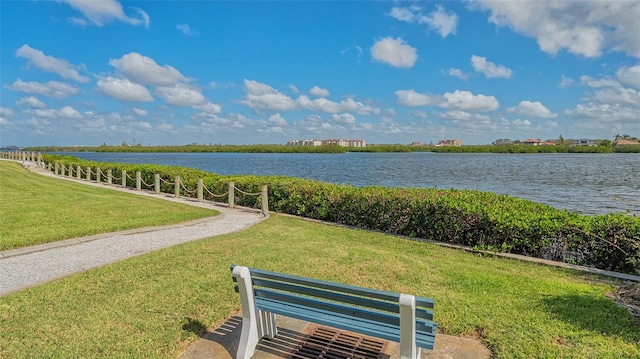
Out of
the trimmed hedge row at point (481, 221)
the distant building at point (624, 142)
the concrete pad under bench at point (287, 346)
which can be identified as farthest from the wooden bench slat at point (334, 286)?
the distant building at point (624, 142)

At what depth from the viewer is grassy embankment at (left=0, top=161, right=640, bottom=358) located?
367 centimetres

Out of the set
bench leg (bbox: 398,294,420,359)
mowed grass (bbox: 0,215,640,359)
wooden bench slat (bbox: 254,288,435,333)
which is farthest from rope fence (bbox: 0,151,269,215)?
bench leg (bbox: 398,294,420,359)

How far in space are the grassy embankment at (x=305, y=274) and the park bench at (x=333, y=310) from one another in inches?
30.9

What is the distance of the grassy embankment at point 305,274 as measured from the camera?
367cm

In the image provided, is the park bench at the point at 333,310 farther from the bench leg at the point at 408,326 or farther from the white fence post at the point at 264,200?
the white fence post at the point at 264,200

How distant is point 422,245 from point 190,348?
5.82 meters

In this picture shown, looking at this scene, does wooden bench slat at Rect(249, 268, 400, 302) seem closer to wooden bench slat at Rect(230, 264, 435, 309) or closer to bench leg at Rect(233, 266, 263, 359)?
wooden bench slat at Rect(230, 264, 435, 309)

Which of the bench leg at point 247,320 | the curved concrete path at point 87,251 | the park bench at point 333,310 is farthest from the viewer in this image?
the curved concrete path at point 87,251

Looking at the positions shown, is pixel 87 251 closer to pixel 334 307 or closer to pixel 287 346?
pixel 287 346

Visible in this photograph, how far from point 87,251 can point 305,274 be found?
4.37 m

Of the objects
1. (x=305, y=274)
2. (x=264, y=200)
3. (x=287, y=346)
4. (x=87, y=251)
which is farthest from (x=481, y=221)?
(x=87, y=251)

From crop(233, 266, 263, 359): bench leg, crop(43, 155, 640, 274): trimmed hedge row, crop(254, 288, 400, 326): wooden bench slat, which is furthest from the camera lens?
crop(43, 155, 640, 274): trimmed hedge row

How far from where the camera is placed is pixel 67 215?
405 inches

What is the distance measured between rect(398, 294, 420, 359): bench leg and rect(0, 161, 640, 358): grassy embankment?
1198 millimetres
